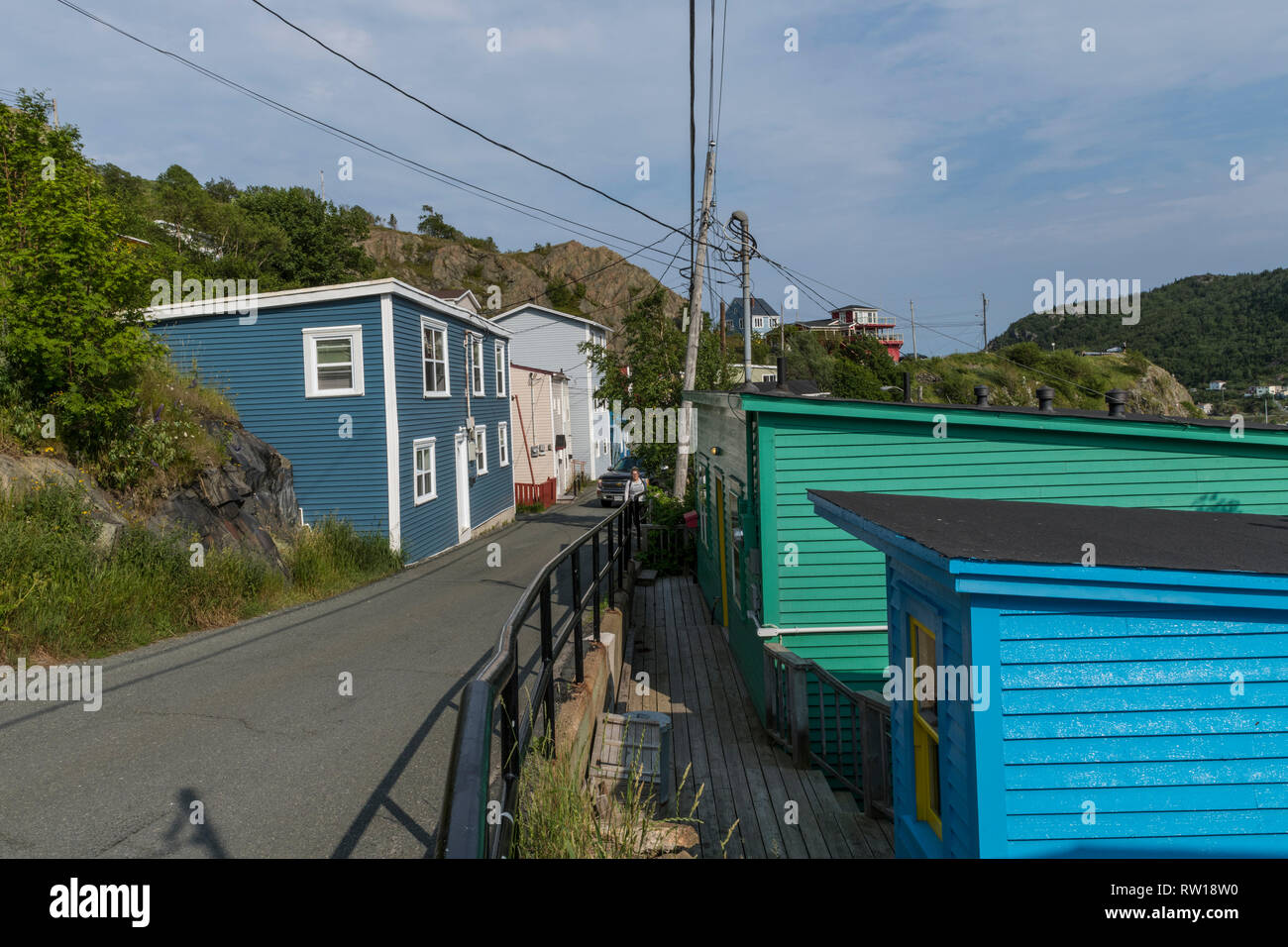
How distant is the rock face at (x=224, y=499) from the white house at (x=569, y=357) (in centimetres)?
3164

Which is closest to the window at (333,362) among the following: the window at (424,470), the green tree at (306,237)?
the window at (424,470)

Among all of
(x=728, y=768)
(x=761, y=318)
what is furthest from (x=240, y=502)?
(x=761, y=318)

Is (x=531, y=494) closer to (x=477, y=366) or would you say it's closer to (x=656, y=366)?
(x=477, y=366)

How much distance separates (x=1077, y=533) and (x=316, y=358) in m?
16.8

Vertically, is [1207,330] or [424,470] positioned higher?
[1207,330]

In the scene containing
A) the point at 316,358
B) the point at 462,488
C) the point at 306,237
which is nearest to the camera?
the point at 316,358

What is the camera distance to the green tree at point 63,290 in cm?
1141

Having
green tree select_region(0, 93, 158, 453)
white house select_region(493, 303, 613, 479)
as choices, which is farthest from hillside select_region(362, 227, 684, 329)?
green tree select_region(0, 93, 158, 453)

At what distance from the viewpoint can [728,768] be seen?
7754 mm

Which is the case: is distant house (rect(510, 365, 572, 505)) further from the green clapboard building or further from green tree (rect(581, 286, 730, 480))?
the green clapboard building

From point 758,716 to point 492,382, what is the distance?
2059 centimetres

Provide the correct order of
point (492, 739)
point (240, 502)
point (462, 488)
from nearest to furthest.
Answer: point (492, 739) < point (240, 502) < point (462, 488)

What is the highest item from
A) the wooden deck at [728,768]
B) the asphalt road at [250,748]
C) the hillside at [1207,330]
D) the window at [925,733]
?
the hillside at [1207,330]

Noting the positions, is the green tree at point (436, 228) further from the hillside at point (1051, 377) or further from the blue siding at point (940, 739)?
the blue siding at point (940, 739)
